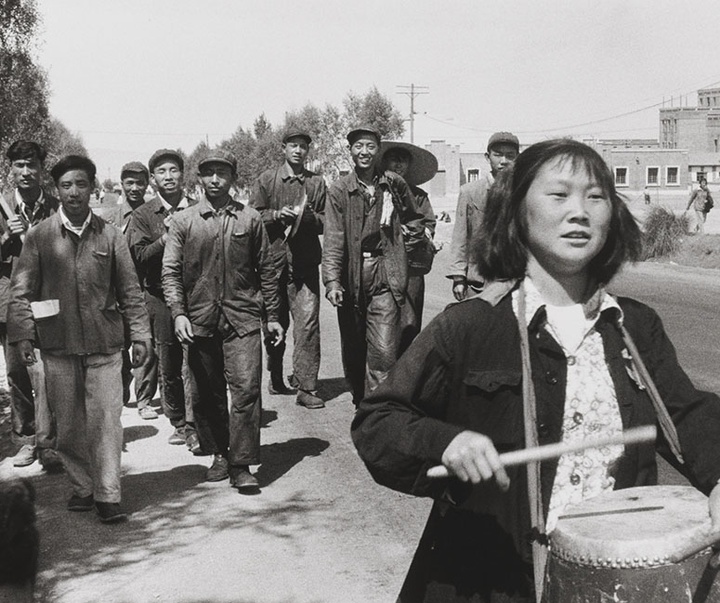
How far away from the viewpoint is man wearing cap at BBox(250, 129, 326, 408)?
971 cm

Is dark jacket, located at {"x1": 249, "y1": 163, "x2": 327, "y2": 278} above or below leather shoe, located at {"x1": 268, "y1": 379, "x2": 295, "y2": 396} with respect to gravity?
Answer: above

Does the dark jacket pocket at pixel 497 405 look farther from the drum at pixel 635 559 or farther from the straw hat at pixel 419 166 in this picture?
the straw hat at pixel 419 166

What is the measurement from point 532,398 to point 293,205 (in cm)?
782

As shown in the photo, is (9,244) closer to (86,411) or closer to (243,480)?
(86,411)

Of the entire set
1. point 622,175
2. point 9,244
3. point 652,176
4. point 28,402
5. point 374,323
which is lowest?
point 652,176

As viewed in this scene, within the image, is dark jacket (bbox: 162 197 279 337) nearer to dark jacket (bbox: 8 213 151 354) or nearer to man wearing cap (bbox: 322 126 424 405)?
dark jacket (bbox: 8 213 151 354)

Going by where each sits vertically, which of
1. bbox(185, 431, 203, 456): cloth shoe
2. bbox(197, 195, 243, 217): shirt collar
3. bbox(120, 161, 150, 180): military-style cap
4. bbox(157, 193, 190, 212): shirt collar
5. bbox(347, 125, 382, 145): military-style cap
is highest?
bbox(347, 125, 382, 145): military-style cap

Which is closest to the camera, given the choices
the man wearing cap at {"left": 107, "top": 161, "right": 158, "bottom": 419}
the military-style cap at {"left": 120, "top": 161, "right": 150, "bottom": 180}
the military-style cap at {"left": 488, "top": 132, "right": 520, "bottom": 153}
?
the military-style cap at {"left": 488, "top": 132, "right": 520, "bottom": 153}

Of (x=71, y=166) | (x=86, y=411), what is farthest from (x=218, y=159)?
(x=86, y=411)

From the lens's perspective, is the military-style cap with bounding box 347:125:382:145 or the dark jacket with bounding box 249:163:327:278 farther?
the dark jacket with bounding box 249:163:327:278

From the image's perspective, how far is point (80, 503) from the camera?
21.7 feet

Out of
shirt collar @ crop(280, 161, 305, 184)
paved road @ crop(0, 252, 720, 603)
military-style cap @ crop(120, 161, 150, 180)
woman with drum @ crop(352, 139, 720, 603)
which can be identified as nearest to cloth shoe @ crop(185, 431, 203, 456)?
paved road @ crop(0, 252, 720, 603)

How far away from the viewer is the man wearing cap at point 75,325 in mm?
6566

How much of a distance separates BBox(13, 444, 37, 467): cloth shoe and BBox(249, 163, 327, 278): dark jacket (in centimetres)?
283
